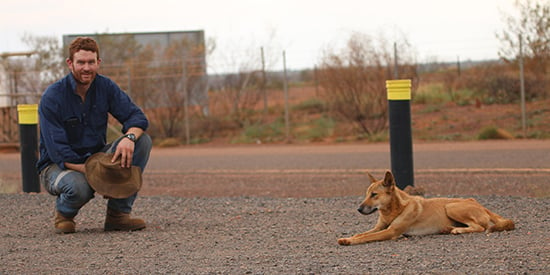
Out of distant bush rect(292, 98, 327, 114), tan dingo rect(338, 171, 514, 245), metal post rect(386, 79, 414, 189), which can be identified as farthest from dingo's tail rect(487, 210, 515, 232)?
distant bush rect(292, 98, 327, 114)

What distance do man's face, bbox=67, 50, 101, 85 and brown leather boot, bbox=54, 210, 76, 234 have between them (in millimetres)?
1317

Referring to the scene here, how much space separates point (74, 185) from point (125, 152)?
1.84 ft

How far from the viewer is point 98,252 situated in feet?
21.8

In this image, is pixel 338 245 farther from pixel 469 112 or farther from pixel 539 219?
pixel 469 112

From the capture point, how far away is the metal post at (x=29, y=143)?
11398mm

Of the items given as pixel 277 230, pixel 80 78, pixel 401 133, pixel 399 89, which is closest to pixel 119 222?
pixel 80 78

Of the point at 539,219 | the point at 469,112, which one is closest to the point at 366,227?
the point at 539,219

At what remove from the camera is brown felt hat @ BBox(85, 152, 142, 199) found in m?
7.45

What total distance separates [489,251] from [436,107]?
21026 millimetres

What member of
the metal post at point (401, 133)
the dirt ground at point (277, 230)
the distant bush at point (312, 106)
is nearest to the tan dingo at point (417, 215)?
the dirt ground at point (277, 230)

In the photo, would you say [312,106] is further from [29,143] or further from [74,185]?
[74,185]

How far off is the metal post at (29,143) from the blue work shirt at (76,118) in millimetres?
3675

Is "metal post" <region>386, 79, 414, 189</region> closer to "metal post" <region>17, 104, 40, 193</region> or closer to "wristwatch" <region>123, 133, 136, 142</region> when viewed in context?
"wristwatch" <region>123, 133, 136, 142</region>

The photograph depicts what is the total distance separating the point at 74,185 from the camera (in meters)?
7.43
